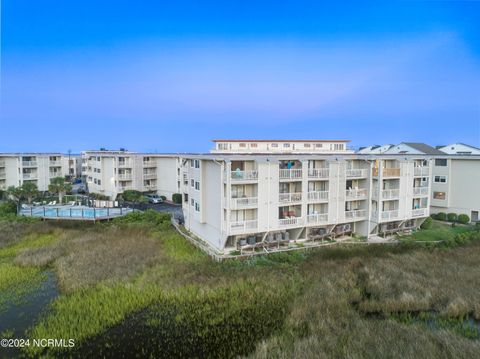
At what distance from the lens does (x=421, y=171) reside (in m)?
31.7

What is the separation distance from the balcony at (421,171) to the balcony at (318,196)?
33.3 feet

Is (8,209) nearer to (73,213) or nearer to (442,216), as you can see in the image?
(73,213)

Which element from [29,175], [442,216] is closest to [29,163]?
[29,175]

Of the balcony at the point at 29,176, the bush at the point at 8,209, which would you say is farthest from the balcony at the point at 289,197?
the balcony at the point at 29,176

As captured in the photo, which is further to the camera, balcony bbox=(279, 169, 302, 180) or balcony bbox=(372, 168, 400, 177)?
balcony bbox=(372, 168, 400, 177)

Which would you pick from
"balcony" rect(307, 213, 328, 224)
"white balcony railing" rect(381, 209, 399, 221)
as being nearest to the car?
"balcony" rect(307, 213, 328, 224)

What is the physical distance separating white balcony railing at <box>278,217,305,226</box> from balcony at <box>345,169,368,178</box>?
617 cm

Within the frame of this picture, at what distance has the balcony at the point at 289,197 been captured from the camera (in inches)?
1036

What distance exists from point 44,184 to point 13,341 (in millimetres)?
45529

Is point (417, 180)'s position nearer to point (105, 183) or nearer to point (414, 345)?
point (414, 345)

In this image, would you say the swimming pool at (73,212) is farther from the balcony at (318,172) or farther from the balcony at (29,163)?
the balcony at (318,172)

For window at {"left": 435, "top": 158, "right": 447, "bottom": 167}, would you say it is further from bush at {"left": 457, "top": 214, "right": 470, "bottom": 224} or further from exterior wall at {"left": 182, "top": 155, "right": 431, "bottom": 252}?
exterior wall at {"left": 182, "top": 155, "right": 431, "bottom": 252}

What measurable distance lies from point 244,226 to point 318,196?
7.25 metres

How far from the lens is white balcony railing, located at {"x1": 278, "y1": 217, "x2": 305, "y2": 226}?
26.2 m
